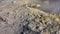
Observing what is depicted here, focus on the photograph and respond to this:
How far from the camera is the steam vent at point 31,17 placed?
3.04 metres

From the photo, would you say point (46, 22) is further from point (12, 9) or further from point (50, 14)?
point (12, 9)

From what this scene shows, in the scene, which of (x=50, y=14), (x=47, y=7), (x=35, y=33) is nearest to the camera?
(x=35, y=33)

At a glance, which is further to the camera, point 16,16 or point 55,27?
point 16,16

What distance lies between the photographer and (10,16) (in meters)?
3.32

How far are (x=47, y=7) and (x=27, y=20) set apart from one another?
58 centimetres

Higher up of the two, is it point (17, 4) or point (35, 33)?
point (17, 4)

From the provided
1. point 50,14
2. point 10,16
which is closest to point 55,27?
point 50,14

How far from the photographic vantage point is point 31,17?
3201 millimetres

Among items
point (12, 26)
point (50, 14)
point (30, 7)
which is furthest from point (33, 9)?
point (12, 26)

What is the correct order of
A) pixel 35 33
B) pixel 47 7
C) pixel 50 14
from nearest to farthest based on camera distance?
pixel 35 33, pixel 50 14, pixel 47 7

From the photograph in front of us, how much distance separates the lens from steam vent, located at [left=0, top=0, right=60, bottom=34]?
3.04 m

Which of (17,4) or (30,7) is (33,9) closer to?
(30,7)

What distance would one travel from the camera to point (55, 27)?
9.90 ft

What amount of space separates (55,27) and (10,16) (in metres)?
0.91
